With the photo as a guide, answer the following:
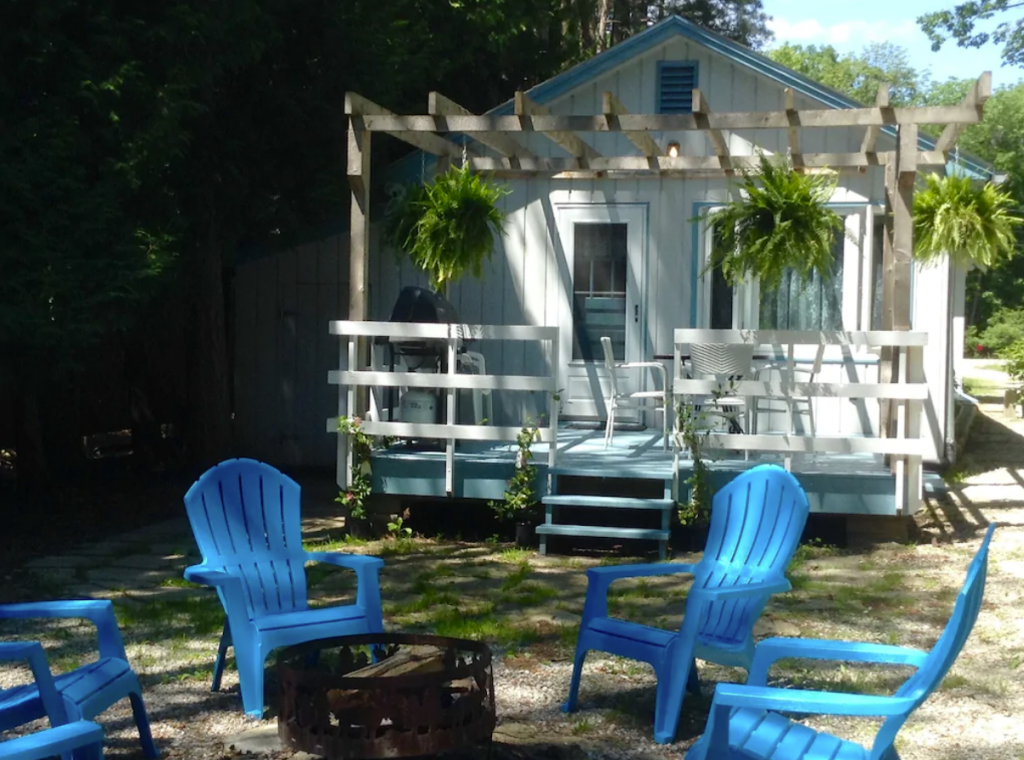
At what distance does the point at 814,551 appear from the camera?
297 inches

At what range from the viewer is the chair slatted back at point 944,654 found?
9.64 ft

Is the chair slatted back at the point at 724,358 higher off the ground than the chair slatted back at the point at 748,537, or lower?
higher

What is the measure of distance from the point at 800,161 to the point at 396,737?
22.6ft

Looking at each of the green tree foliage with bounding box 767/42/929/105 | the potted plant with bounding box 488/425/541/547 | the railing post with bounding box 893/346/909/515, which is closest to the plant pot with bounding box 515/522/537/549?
the potted plant with bounding box 488/425/541/547

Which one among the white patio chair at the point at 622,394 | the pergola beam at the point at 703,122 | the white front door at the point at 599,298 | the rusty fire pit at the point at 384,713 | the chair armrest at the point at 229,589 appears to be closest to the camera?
the rusty fire pit at the point at 384,713

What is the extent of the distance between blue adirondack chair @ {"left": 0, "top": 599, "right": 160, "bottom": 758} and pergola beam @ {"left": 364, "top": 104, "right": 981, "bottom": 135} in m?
4.37

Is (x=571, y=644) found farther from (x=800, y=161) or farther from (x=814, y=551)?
(x=800, y=161)

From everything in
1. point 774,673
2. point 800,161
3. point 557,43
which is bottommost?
point 774,673

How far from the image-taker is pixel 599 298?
10.2 metres

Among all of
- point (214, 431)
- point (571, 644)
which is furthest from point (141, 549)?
point (571, 644)

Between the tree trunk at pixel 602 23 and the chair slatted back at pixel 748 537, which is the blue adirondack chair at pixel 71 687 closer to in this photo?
the chair slatted back at pixel 748 537

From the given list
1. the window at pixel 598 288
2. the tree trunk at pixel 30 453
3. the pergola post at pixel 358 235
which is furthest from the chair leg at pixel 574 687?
the tree trunk at pixel 30 453

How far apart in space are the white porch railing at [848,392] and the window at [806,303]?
227 cm

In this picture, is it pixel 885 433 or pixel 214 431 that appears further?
pixel 214 431
